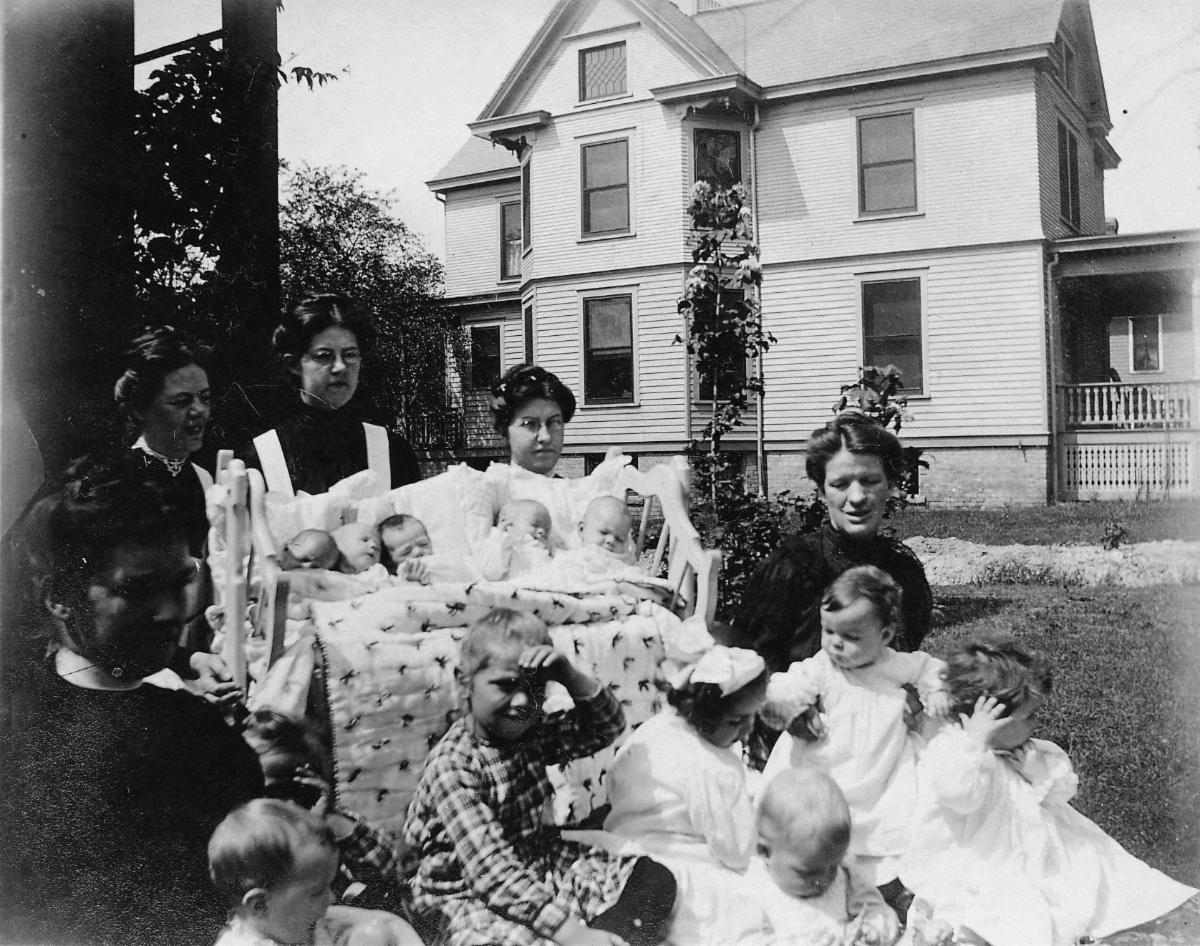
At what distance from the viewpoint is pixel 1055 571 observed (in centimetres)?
532

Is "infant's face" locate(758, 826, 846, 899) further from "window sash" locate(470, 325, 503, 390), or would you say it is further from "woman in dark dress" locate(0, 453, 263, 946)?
"window sash" locate(470, 325, 503, 390)

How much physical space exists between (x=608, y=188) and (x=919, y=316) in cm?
307

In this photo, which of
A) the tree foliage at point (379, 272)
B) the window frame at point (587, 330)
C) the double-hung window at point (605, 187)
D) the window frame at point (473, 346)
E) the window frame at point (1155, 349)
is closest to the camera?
the tree foliage at point (379, 272)

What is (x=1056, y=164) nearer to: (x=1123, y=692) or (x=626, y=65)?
(x=626, y=65)

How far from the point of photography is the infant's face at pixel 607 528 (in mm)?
2777

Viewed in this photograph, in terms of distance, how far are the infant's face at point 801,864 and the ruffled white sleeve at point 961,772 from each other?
0.31m

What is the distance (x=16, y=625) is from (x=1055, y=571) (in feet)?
16.4

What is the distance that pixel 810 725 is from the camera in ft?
7.07

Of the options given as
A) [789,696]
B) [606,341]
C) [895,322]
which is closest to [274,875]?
[789,696]

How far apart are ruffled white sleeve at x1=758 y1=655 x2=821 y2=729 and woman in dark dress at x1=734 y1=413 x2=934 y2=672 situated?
182 mm

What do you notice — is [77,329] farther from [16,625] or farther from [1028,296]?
[1028,296]

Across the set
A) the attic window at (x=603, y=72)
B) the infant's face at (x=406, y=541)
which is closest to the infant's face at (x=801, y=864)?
the infant's face at (x=406, y=541)

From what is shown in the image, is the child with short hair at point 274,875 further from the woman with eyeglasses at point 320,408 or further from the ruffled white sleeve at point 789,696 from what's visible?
the woman with eyeglasses at point 320,408

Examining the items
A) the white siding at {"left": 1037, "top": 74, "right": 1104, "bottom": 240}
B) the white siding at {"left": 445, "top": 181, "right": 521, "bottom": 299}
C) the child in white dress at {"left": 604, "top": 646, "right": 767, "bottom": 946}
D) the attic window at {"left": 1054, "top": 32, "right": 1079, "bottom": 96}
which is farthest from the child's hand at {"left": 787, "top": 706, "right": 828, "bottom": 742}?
the white siding at {"left": 1037, "top": 74, "right": 1104, "bottom": 240}
